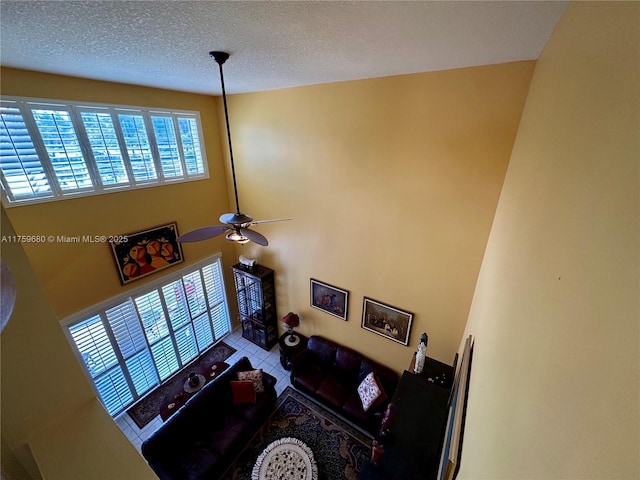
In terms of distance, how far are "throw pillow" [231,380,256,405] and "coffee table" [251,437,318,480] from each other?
2.27 ft

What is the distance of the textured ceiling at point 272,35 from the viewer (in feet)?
4.68

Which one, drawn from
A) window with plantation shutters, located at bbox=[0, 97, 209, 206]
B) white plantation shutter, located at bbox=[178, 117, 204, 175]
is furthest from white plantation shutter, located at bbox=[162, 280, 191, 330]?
white plantation shutter, located at bbox=[178, 117, 204, 175]

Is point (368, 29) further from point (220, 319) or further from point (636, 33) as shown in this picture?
point (220, 319)

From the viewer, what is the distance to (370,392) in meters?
4.07

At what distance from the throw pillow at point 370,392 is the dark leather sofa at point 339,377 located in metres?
0.06

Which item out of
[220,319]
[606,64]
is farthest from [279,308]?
[606,64]

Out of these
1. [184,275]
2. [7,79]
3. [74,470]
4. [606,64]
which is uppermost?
[7,79]

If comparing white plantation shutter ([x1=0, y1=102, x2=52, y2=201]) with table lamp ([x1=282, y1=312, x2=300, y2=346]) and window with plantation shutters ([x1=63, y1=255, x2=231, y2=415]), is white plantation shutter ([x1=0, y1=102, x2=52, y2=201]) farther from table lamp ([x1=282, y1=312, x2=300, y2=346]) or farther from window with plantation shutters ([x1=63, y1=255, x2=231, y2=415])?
table lamp ([x1=282, y1=312, x2=300, y2=346])

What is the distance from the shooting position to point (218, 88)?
3893mm

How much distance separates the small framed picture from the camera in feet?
14.6

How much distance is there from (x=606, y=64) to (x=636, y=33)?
0.18m

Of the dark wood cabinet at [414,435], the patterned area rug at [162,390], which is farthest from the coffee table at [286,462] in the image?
the patterned area rug at [162,390]

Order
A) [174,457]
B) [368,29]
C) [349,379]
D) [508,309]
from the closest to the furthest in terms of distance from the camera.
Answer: [508,309] < [368,29] < [174,457] < [349,379]

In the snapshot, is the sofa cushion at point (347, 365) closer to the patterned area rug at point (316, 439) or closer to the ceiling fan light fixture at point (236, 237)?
the patterned area rug at point (316, 439)
